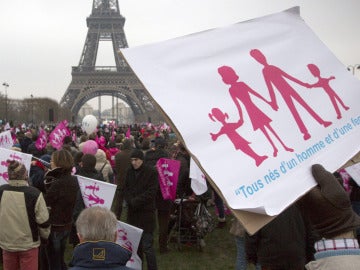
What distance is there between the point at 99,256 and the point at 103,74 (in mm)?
71811

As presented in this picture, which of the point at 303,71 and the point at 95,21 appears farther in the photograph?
the point at 95,21

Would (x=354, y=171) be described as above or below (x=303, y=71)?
below

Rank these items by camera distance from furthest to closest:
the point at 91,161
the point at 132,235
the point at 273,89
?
the point at 91,161 → the point at 132,235 → the point at 273,89

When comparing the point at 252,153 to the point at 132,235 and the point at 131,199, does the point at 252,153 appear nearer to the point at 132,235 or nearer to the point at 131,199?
the point at 132,235

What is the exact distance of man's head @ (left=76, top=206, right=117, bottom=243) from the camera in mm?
2471

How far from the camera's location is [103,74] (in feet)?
238

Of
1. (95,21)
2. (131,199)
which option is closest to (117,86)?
(95,21)

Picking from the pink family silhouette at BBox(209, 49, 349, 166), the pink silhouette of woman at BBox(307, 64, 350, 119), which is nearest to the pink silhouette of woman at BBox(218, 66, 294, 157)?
the pink family silhouette at BBox(209, 49, 349, 166)

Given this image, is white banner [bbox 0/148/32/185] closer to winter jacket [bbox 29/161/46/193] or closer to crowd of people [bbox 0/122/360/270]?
crowd of people [bbox 0/122/360/270]

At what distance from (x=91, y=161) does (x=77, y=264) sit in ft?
12.8

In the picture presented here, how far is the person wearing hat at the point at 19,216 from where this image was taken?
448cm

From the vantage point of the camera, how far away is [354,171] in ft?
19.7

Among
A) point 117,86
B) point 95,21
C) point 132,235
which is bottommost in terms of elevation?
point 132,235

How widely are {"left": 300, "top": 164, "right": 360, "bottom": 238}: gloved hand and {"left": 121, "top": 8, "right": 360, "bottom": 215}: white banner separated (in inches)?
2.6
